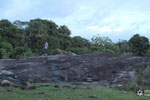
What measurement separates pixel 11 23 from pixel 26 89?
18.3m

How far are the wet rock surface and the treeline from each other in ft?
28.0

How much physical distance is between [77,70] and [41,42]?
1400cm

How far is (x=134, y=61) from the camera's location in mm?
12539

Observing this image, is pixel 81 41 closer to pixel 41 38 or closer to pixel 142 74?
pixel 41 38

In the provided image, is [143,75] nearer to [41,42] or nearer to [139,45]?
[41,42]

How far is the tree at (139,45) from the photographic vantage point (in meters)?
27.3

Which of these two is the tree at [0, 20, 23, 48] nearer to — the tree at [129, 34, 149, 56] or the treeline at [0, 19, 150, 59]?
the treeline at [0, 19, 150, 59]

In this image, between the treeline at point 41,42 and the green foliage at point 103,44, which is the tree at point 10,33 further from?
the green foliage at point 103,44

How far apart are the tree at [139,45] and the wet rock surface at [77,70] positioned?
47.3 feet

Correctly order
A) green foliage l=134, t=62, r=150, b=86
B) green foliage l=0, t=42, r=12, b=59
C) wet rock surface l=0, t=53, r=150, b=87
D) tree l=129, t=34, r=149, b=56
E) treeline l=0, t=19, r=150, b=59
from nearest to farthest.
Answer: green foliage l=134, t=62, r=150, b=86 < wet rock surface l=0, t=53, r=150, b=87 < green foliage l=0, t=42, r=12, b=59 < treeline l=0, t=19, r=150, b=59 < tree l=129, t=34, r=149, b=56

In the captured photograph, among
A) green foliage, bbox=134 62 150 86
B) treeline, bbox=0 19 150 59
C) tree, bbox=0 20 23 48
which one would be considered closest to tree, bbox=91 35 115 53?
treeline, bbox=0 19 150 59

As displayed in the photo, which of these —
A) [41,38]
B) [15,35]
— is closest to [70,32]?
[41,38]

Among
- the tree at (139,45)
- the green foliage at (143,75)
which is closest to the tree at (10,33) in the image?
the tree at (139,45)

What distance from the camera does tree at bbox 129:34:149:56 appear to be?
89.6 ft
